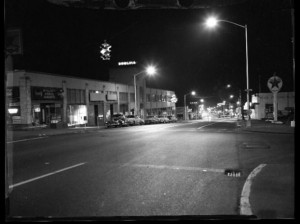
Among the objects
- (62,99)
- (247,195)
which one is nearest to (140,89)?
(62,99)

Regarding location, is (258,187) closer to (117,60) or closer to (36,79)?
(36,79)

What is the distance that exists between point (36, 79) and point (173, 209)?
33.2 metres

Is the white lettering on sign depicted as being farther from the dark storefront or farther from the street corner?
the dark storefront

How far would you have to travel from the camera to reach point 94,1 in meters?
5.80

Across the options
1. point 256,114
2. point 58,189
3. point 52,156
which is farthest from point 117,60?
point 58,189

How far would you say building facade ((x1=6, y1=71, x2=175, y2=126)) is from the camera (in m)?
34.0

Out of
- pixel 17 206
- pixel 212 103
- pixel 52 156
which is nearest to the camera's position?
pixel 17 206

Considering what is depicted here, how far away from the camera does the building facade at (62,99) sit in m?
34.0

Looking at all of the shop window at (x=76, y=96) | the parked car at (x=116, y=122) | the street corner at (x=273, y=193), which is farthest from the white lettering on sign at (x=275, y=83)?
the shop window at (x=76, y=96)

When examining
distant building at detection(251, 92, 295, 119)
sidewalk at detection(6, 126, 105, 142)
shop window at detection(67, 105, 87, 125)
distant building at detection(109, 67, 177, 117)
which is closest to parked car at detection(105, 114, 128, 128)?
shop window at detection(67, 105, 87, 125)

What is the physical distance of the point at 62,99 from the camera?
40.9 meters

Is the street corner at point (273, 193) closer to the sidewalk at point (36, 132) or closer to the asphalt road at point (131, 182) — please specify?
the asphalt road at point (131, 182)

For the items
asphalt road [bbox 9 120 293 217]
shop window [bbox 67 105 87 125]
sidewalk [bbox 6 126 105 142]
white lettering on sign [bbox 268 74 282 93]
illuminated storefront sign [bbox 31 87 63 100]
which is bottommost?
asphalt road [bbox 9 120 293 217]

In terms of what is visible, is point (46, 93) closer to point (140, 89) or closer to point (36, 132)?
point (36, 132)
